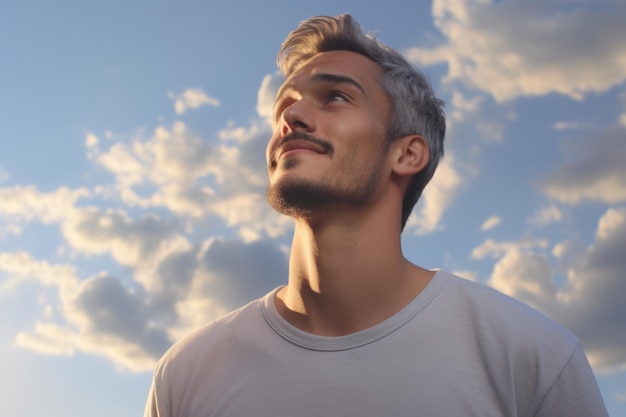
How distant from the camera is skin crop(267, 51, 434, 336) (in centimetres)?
509

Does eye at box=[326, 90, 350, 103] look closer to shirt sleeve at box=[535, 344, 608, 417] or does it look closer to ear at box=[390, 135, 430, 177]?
ear at box=[390, 135, 430, 177]

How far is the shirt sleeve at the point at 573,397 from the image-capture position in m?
4.72

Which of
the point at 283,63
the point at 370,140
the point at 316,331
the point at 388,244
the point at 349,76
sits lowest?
the point at 316,331

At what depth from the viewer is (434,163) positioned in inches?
237

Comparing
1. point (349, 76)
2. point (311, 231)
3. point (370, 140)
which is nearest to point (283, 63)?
point (349, 76)

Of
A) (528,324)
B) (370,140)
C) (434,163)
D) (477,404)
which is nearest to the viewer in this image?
(477,404)

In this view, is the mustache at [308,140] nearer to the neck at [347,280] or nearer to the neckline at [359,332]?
the neck at [347,280]

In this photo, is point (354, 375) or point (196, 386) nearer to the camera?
point (354, 375)

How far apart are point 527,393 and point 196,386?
244cm

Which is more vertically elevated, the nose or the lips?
the nose

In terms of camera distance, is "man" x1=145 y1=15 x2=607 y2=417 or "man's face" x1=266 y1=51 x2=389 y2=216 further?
"man's face" x1=266 y1=51 x2=389 y2=216

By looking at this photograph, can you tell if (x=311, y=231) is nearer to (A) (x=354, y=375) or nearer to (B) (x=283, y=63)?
(A) (x=354, y=375)

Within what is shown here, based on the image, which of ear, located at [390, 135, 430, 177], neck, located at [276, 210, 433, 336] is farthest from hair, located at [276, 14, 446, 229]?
neck, located at [276, 210, 433, 336]

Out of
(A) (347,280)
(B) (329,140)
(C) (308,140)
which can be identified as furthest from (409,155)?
(A) (347,280)
